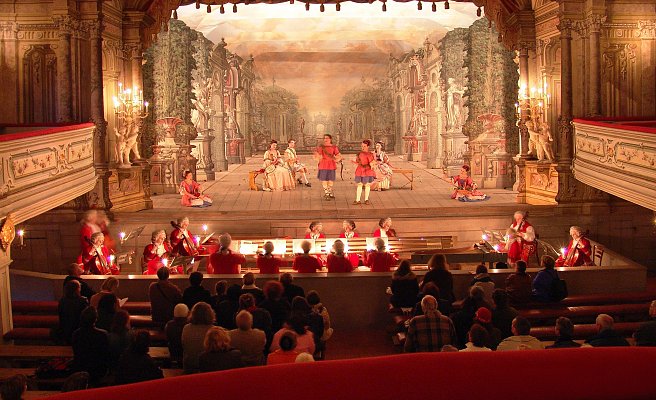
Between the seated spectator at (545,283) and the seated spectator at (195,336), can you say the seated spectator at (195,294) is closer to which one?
the seated spectator at (195,336)

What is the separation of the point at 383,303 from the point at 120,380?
5407mm

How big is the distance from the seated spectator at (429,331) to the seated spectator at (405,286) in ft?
6.88

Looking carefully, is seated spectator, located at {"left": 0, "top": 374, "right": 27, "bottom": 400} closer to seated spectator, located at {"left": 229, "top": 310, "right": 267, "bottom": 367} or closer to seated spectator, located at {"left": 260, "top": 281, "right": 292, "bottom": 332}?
seated spectator, located at {"left": 229, "top": 310, "right": 267, "bottom": 367}

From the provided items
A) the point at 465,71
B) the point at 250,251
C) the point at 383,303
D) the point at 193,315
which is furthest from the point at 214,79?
the point at 193,315

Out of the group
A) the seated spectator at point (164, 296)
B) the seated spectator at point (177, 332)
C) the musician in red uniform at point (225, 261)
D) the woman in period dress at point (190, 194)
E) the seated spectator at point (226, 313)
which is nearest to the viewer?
the seated spectator at point (177, 332)

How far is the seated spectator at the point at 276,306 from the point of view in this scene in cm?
951

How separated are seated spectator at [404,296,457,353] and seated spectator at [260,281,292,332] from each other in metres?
1.53

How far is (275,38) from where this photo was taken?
133 feet

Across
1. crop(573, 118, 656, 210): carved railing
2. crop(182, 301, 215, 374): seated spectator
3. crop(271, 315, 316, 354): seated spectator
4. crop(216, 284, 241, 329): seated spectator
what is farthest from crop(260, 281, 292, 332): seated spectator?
crop(573, 118, 656, 210): carved railing

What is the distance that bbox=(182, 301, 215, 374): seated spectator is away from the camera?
321 inches

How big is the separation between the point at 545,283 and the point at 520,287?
37 centimetres

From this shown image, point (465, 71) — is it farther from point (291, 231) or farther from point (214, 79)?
point (291, 231)

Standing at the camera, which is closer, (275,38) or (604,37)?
(604,37)

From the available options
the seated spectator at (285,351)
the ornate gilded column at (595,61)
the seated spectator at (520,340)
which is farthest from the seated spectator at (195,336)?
the ornate gilded column at (595,61)
